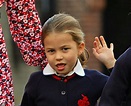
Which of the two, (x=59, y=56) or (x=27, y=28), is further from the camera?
(x=27, y=28)

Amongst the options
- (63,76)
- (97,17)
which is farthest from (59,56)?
(97,17)

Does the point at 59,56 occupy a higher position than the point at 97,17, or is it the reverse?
the point at 59,56

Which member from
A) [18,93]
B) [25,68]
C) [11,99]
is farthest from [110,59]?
[25,68]

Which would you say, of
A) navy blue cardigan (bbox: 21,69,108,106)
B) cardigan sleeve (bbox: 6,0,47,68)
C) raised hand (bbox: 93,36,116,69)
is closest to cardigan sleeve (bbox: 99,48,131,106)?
navy blue cardigan (bbox: 21,69,108,106)

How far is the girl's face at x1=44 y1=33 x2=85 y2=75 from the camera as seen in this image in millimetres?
4031

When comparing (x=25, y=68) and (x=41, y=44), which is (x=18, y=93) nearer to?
(x=25, y=68)

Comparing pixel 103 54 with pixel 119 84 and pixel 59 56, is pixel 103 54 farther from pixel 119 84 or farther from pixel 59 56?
pixel 119 84

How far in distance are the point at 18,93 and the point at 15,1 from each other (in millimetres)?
3108

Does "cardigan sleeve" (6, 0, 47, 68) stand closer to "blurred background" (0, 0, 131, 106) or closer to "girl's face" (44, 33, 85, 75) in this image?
"girl's face" (44, 33, 85, 75)

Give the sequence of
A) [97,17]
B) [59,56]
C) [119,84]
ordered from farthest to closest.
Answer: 1. [97,17]
2. [59,56]
3. [119,84]

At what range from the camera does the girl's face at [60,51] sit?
4031 millimetres

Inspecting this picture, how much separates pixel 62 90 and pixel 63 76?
0.10 meters

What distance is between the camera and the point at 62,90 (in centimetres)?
408

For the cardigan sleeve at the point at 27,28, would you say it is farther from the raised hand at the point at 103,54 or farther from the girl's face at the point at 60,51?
the raised hand at the point at 103,54
